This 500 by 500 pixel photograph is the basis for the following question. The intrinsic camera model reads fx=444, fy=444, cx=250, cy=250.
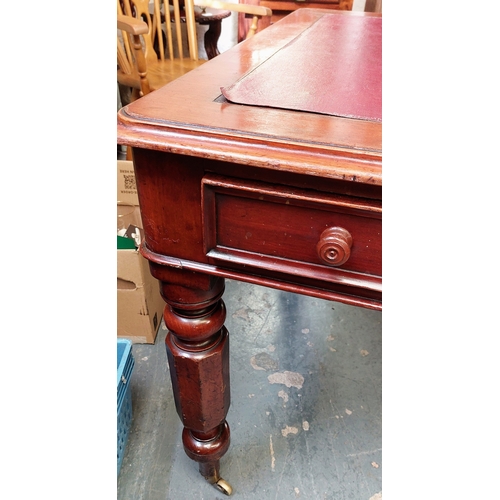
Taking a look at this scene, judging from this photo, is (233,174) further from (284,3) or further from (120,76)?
(284,3)

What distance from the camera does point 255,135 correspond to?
437 mm

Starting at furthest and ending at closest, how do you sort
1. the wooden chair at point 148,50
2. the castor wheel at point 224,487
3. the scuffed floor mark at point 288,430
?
the wooden chair at point 148,50 → the scuffed floor mark at point 288,430 → the castor wheel at point 224,487

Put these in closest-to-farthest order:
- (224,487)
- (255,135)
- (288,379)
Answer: (255,135) → (224,487) → (288,379)

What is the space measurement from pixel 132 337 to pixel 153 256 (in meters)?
0.71

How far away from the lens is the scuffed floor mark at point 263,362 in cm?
114

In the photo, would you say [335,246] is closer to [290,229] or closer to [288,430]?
[290,229]

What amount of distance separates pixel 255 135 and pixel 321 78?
24 centimetres

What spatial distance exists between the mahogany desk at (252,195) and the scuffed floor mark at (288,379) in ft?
1.86

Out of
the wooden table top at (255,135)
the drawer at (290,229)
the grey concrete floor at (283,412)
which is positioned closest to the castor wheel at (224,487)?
the grey concrete floor at (283,412)

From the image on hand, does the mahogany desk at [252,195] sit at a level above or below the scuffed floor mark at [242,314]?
above

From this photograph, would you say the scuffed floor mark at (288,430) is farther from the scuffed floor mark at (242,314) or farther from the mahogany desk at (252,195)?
the mahogany desk at (252,195)

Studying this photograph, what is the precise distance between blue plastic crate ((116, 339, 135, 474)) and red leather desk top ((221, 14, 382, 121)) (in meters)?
0.63

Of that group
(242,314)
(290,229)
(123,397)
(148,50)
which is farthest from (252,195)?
(148,50)
